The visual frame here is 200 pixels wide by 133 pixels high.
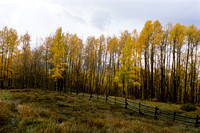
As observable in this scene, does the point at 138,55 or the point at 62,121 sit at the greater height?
the point at 138,55

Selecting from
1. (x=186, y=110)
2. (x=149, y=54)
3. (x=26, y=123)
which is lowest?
(x=186, y=110)

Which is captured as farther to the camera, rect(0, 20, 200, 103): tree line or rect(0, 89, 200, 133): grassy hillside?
rect(0, 20, 200, 103): tree line

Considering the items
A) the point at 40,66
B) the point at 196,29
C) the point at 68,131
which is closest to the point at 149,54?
the point at 196,29

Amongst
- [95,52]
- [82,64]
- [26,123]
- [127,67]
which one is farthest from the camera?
[82,64]

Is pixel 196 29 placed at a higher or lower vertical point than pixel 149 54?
higher

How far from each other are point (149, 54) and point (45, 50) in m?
25.9

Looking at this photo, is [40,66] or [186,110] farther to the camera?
[40,66]

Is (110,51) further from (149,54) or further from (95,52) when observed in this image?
(149,54)

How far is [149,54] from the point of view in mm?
23625

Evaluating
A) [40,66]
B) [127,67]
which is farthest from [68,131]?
[40,66]

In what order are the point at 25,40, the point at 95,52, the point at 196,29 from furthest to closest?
1. the point at 95,52
2. the point at 25,40
3. the point at 196,29

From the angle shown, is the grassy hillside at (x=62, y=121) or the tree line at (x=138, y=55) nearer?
the grassy hillside at (x=62, y=121)

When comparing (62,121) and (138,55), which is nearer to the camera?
(62,121)

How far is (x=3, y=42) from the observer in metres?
25.2
